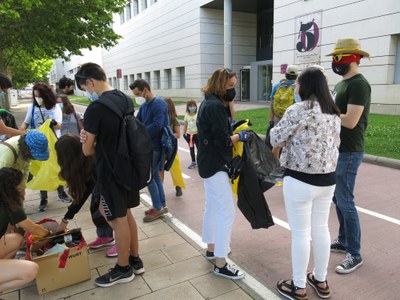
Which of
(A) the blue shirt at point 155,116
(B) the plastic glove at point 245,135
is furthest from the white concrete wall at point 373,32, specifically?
(B) the plastic glove at point 245,135

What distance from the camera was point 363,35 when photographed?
14719mm

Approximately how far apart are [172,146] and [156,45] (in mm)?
33231

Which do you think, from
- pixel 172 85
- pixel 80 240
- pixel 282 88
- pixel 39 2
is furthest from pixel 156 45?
pixel 80 240

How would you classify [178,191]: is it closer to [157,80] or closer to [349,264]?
[349,264]

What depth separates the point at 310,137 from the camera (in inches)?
92.7

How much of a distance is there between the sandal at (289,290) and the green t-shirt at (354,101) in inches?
49.1

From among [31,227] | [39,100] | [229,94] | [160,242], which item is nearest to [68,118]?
[39,100]

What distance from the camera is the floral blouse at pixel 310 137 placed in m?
2.34

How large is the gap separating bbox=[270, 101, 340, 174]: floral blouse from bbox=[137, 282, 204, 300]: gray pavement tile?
1.34 m

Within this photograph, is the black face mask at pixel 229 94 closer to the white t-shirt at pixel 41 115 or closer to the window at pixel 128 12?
the white t-shirt at pixel 41 115

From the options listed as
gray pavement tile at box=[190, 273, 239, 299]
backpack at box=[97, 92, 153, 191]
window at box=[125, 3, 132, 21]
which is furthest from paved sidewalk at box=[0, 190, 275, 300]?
window at box=[125, 3, 132, 21]

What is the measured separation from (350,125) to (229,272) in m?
1.65

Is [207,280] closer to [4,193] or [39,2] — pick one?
[4,193]

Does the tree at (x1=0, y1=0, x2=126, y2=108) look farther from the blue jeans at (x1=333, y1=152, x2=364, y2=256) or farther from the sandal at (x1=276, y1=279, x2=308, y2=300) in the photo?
the sandal at (x1=276, y1=279, x2=308, y2=300)
